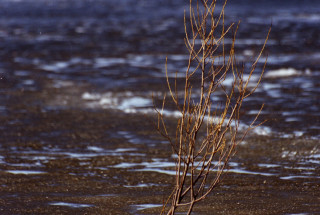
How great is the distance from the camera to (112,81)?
1388 cm

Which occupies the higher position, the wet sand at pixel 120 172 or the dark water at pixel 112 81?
the wet sand at pixel 120 172

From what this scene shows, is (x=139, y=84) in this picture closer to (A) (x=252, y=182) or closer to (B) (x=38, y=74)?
(B) (x=38, y=74)

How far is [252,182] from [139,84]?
692cm

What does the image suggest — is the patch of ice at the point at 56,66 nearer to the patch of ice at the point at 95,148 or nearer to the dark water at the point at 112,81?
the dark water at the point at 112,81

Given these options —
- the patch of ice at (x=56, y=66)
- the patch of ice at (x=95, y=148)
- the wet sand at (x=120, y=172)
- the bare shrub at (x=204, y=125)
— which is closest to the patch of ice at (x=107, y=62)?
the patch of ice at (x=56, y=66)

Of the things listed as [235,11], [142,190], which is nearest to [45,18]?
[235,11]

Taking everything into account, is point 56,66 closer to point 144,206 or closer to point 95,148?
point 95,148

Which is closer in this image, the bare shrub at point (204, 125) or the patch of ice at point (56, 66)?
the bare shrub at point (204, 125)

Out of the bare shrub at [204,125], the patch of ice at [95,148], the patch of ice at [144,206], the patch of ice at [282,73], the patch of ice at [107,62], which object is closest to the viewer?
the bare shrub at [204,125]

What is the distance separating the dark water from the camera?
8.39m

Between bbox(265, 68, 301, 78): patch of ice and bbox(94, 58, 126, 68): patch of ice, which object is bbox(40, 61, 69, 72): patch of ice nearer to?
bbox(94, 58, 126, 68): patch of ice

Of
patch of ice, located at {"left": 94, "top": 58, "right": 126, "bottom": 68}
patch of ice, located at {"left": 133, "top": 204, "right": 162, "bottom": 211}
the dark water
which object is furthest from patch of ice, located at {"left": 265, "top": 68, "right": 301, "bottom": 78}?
patch of ice, located at {"left": 133, "top": 204, "right": 162, "bottom": 211}

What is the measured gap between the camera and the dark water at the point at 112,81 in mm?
8391

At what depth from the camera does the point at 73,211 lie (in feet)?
19.1
